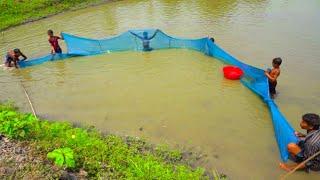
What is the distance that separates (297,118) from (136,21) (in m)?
10.8

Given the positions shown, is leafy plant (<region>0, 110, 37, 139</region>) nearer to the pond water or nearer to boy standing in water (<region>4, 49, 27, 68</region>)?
the pond water

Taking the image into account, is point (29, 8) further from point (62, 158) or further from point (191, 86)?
point (62, 158)

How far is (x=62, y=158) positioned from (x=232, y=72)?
6008 millimetres

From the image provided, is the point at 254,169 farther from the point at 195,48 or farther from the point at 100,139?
the point at 195,48

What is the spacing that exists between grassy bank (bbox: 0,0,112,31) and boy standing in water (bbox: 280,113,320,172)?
15452 mm

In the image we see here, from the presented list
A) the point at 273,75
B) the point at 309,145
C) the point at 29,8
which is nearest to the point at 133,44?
the point at 273,75

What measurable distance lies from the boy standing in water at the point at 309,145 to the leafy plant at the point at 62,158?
145 inches

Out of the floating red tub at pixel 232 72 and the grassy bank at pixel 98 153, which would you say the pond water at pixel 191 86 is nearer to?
the floating red tub at pixel 232 72

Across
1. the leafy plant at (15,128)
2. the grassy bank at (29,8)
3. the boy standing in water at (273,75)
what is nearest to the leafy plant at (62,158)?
the leafy plant at (15,128)

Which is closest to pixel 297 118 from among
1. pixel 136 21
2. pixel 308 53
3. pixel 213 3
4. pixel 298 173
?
pixel 298 173

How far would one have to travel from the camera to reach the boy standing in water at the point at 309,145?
6.02 m

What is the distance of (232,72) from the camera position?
33.9 feet

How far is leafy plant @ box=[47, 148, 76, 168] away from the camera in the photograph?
18.6ft

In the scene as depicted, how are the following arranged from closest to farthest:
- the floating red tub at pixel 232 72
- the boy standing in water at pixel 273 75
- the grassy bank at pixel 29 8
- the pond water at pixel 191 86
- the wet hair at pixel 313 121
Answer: the wet hair at pixel 313 121 → the pond water at pixel 191 86 → the boy standing in water at pixel 273 75 → the floating red tub at pixel 232 72 → the grassy bank at pixel 29 8
